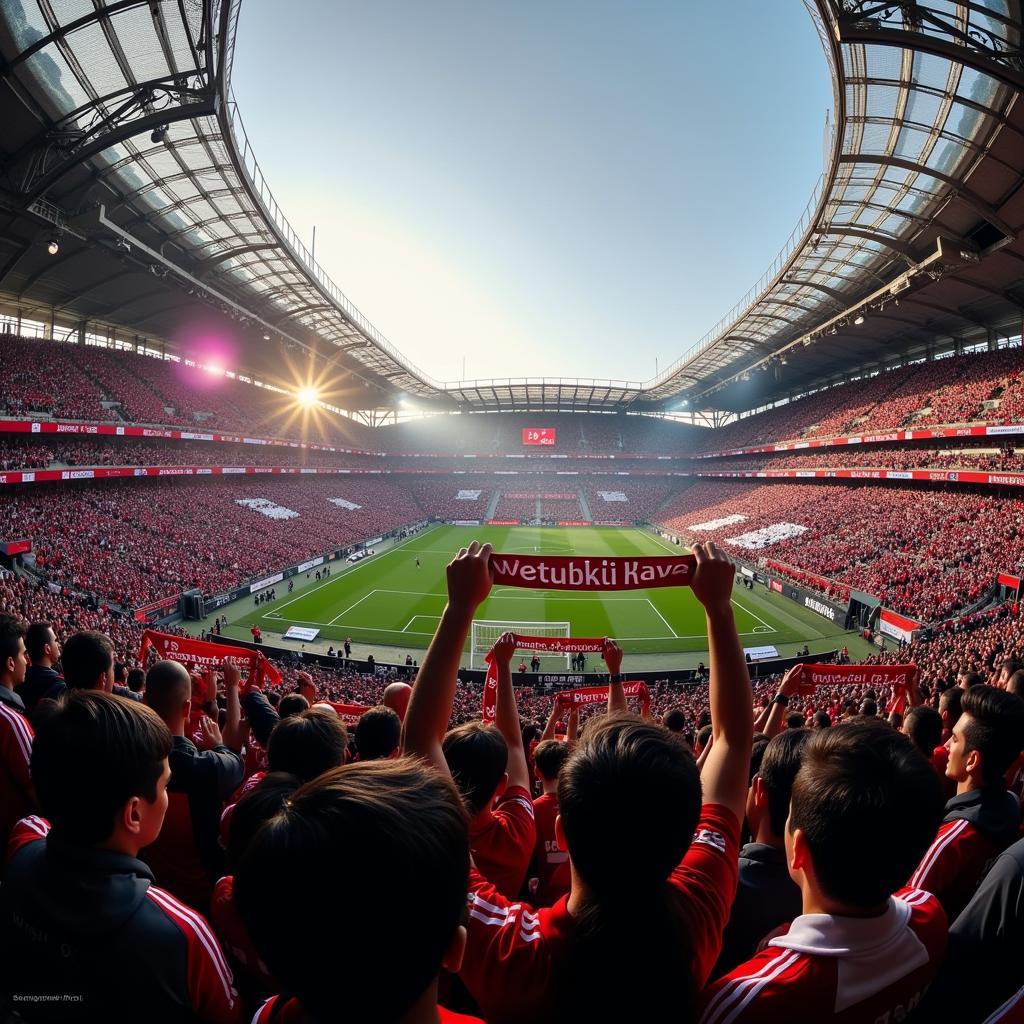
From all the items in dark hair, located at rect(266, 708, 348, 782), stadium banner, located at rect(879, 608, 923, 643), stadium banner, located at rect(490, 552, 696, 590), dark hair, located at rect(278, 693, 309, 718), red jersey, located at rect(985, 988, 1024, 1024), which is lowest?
stadium banner, located at rect(879, 608, 923, 643)

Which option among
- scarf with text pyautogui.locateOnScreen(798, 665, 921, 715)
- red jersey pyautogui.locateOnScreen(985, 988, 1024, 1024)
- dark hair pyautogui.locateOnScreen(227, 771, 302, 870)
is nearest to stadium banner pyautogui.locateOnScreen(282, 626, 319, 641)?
scarf with text pyautogui.locateOnScreen(798, 665, 921, 715)

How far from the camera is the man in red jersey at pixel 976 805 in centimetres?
272

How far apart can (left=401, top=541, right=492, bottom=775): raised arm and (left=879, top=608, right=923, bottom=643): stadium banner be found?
2451 cm

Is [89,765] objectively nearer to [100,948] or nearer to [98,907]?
[98,907]

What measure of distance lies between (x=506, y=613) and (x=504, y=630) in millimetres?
6456

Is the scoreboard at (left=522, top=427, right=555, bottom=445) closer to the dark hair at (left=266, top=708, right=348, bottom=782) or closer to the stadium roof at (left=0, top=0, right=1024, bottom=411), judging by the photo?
the stadium roof at (left=0, top=0, right=1024, bottom=411)

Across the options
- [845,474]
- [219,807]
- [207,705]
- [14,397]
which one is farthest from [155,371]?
[845,474]

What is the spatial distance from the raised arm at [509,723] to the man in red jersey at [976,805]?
80.9 inches

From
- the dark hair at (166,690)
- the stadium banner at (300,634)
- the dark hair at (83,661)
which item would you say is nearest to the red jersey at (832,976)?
the dark hair at (166,690)

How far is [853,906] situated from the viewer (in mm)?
1693

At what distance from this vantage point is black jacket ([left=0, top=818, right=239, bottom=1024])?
170 centimetres

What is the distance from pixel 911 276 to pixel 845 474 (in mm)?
16569

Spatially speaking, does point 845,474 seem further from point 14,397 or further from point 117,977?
point 14,397

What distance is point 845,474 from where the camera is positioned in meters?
38.4
